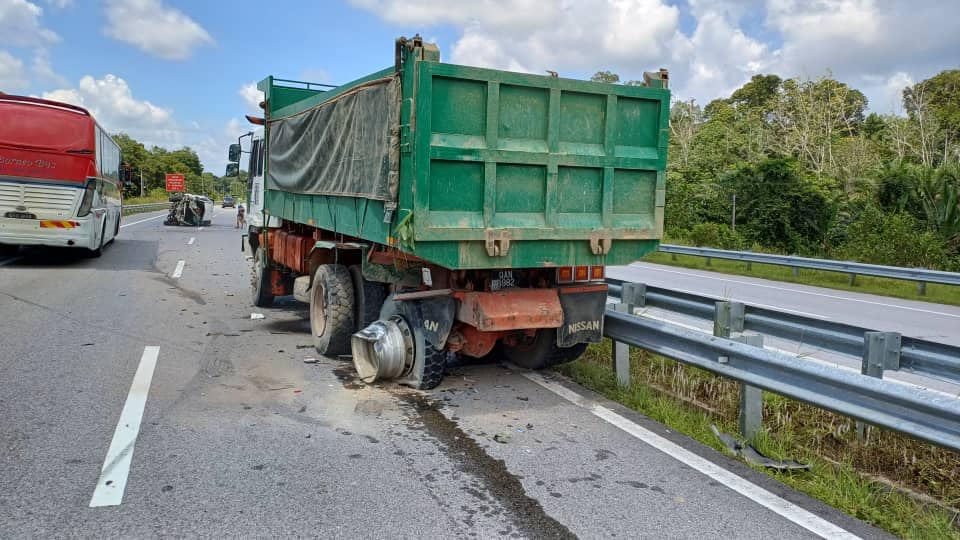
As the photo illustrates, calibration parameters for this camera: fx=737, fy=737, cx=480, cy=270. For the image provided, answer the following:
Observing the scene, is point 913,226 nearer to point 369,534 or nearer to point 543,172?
point 543,172

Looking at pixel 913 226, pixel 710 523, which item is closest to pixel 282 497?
pixel 710 523

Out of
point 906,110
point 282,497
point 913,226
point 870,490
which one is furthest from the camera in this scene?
point 906,110

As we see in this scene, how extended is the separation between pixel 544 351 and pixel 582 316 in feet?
2.38

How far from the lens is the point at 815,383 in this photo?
14.8ft

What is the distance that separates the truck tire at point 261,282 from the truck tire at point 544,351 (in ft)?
16.1

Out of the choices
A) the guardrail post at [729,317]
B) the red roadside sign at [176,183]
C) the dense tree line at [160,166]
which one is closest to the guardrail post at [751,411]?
the guardrail post at [729,317]

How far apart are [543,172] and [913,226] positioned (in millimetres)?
16625

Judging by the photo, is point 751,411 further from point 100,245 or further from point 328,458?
point 100,245

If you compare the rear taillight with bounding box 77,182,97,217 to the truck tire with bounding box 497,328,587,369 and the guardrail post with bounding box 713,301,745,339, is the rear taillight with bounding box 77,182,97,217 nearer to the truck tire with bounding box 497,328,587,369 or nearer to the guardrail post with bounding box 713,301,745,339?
the truck tire with bounding box 497,328,587,369

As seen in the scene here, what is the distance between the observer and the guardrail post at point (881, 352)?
4902mm

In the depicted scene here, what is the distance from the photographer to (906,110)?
113 feet

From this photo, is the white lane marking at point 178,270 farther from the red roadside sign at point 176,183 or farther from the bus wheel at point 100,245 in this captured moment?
the red roadside sign at point 176,183

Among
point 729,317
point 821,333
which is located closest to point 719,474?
point 821,333

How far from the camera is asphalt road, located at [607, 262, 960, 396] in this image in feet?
27.9
